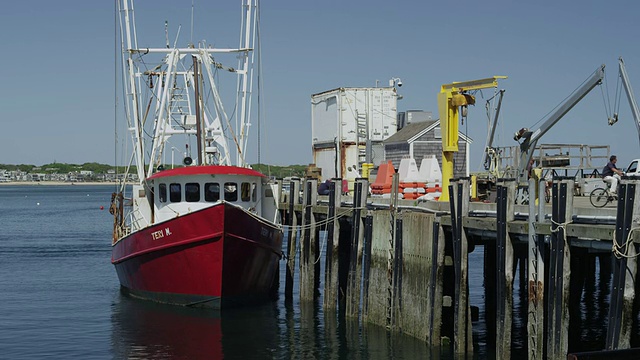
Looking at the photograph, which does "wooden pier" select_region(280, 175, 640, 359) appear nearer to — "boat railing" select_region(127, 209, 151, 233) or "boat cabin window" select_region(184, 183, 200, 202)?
→ "boat cabin window" select_region(184, 183, 200, 202)

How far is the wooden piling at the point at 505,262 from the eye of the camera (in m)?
16.0

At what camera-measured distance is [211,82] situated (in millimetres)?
28062

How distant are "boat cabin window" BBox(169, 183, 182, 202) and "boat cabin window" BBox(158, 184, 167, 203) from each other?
12.4 inches

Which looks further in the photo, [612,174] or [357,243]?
[612,174]

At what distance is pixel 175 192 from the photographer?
25.8 m

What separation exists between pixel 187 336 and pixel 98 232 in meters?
44.1

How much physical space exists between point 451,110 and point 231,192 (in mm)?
7467

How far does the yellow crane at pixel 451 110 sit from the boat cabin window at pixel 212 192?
281 inches

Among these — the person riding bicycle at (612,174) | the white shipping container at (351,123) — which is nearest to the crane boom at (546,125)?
the person riding bicycle at (612,174)

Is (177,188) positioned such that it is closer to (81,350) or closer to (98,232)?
(81,350)

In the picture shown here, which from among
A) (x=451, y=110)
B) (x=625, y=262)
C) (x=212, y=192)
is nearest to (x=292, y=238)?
(x=212, y=192)

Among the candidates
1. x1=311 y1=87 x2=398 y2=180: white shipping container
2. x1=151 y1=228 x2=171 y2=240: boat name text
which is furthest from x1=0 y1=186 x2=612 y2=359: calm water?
x1=311 y1=87 x2=398 y2=180: white shipping container

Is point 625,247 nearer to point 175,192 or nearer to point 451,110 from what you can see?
point 451,110

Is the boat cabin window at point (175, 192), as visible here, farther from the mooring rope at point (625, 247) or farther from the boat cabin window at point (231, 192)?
the mooring rope at point (625, 247)
